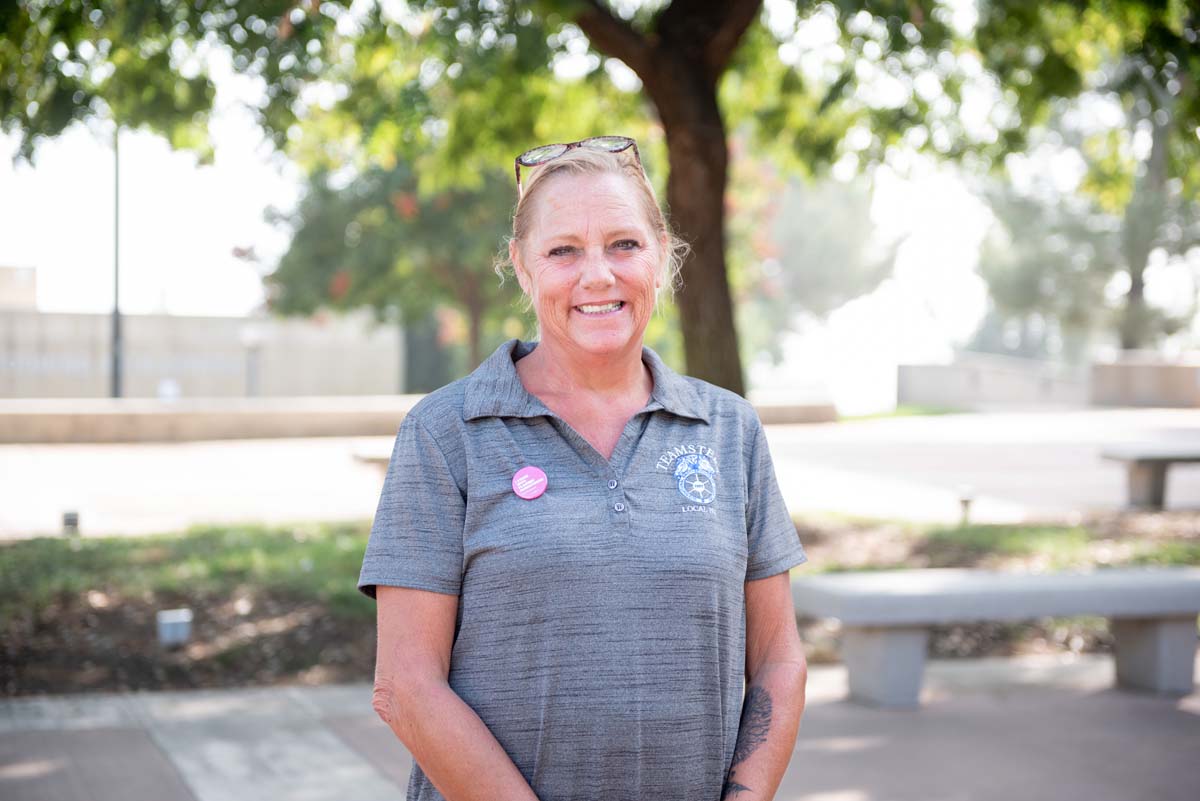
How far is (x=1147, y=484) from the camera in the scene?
44.5ft

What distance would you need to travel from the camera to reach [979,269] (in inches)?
1396

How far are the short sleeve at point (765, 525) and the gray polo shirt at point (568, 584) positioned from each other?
15 cm

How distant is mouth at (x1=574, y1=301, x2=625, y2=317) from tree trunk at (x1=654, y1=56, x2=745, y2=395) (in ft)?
22.8

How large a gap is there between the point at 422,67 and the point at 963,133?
17.1ft

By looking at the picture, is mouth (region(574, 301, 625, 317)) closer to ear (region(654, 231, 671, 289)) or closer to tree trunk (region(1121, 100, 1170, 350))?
ear (region(654, 231, 671, 289))

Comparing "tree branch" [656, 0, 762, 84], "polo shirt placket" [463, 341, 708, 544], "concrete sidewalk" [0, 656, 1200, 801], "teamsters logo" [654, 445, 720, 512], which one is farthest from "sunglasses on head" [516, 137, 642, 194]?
"tree branch" [656, 0, 762, 84]

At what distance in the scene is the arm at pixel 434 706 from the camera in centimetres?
209

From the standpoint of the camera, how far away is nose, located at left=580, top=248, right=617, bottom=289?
2.27 metres

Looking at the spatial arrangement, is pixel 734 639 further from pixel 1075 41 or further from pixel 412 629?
pixel 1075 41

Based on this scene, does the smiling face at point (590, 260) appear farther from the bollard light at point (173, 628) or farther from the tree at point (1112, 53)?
the tree at point (1112, 53)

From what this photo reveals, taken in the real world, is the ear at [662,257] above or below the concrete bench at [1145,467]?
above

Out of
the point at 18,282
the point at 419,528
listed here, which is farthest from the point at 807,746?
the point at 18,282

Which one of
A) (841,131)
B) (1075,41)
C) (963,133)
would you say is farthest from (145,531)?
(1075,41)

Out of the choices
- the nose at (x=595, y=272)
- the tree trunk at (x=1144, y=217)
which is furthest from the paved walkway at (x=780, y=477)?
the nose at (x=595, y=272)
